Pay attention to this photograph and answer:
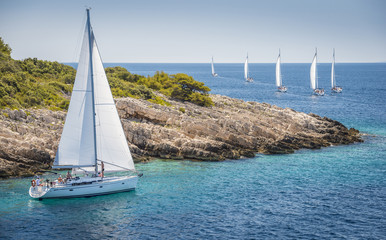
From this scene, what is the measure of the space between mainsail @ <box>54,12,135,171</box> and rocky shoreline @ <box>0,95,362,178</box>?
8.30 m

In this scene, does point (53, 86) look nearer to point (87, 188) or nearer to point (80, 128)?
point (80, 128)

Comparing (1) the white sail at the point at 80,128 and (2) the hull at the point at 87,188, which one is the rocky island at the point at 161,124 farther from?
(1) the white sail at the point at 80,128

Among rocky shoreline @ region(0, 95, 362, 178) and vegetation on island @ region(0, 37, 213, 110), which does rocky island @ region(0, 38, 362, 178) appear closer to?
rocky shoreline @ region(0, 95, 362, 178)

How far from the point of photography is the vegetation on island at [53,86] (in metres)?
55.9

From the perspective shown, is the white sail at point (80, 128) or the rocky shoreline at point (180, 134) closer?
the white sail at point (80, 128)

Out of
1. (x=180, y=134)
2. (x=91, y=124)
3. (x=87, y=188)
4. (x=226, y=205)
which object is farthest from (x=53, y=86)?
(x=226, y=205)

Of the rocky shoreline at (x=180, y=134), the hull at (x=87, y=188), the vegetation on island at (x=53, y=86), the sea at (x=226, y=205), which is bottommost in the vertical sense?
the sea at (x=226, y=205)

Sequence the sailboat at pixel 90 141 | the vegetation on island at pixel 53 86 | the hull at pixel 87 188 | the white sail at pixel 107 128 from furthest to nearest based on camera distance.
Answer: the vegetation on island at pixel 53 86
the white sail at pixel 107 128
the sailboat at pixel 90 141
the hull at pixel 87 188

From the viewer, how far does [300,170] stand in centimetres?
4675

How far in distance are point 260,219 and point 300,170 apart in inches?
659

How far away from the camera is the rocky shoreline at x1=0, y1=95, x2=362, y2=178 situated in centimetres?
4338

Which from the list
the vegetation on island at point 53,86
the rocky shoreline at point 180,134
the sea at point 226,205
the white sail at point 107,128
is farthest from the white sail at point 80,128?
the vegetation on island at point 53,86

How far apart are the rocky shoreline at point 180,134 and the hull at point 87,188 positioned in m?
6.78

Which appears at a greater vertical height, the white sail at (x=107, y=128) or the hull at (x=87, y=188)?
the white sail at (x=107, y=128)
